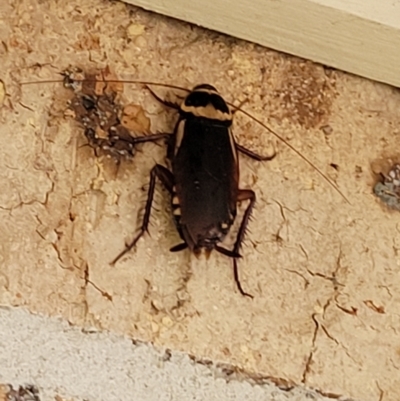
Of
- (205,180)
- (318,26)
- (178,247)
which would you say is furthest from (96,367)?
(318,26)

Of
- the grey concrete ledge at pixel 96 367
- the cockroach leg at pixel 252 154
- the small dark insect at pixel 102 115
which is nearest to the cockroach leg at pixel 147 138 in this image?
the small dark insect at pixel 102 115

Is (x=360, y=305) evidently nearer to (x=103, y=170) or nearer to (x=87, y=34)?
(x=103, y=170)

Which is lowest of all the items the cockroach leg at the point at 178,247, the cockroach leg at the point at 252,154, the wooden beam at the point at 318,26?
the cockroach leg at the point at 178,247

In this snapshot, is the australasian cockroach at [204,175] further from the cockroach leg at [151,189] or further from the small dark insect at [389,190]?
the small dark insect at [389,190]

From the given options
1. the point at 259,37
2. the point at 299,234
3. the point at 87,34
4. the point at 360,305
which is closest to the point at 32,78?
the point at 87,34

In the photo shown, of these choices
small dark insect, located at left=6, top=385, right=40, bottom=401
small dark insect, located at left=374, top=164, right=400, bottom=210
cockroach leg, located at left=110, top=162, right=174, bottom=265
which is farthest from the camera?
small dark insect, located at left=374, top=164, right=400, bottom=210

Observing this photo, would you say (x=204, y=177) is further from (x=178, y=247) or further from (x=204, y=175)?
(x=178, y=247)

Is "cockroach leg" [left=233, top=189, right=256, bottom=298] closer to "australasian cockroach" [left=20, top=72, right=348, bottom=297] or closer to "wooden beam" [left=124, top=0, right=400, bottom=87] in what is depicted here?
"australasian cockroach" [left=20, top=72, right=348, bottom=297]

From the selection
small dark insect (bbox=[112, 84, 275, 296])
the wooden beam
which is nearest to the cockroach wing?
small dark insect (bbox=[112, 84, 275, 296])
